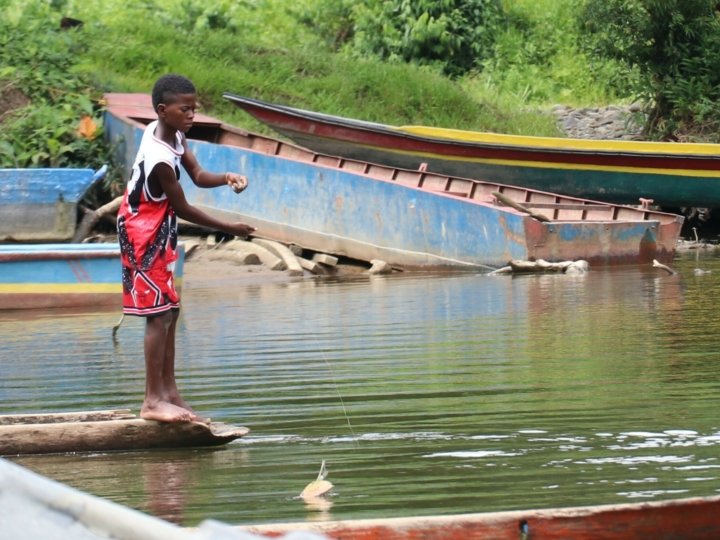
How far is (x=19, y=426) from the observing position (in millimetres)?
4523

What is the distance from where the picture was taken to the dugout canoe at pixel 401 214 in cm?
1258

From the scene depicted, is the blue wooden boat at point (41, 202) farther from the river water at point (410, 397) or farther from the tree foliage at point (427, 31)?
the tree foliage at point (427, 31)

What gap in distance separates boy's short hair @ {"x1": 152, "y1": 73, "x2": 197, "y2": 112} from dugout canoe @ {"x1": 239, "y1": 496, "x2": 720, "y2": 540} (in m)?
2.30

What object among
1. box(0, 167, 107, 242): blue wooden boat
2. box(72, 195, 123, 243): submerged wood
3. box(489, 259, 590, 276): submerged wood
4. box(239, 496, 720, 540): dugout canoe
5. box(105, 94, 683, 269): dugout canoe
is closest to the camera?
box(239, 496, 720, 540): dugout canoe

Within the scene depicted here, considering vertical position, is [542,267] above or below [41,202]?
below

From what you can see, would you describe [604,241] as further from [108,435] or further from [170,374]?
[108,435]

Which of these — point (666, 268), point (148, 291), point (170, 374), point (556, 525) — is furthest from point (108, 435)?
point (666, 268)

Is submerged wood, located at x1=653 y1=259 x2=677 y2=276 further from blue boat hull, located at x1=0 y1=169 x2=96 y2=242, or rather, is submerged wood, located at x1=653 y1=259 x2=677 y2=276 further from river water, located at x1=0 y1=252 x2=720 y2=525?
blue boat hull, located at x1=0 y1=169 x2=96 y2=242

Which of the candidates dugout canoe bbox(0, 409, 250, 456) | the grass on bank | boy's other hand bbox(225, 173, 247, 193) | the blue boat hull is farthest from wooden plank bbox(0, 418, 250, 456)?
the grass on bank

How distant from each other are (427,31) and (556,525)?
2031 cm

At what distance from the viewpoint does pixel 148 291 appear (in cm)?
455

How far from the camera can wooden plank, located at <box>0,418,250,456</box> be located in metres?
4.52

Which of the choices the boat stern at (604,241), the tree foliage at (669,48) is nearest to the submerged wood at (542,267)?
the boat stern at (604,241)

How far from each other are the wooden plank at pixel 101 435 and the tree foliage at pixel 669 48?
1540 centimetres
